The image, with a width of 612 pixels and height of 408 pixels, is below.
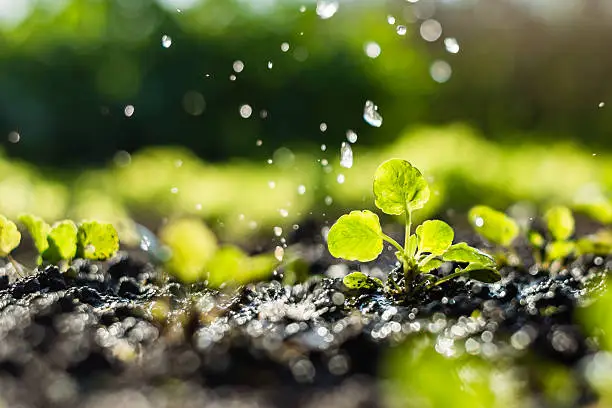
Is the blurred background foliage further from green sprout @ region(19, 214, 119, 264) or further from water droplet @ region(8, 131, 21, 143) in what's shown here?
green sprout @ region(19, 214, 119, 264)

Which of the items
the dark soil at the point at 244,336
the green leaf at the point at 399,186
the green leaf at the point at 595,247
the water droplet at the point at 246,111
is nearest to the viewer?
the dark soil at the point at 244,336

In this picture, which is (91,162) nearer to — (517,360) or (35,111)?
(35,111)

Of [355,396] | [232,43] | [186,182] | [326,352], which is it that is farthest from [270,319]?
[232,43]

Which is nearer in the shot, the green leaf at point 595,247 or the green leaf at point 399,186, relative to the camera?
the green leaf at point 399,186

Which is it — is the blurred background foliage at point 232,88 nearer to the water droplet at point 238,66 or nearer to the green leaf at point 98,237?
Answer: the water droplet at point 238,66

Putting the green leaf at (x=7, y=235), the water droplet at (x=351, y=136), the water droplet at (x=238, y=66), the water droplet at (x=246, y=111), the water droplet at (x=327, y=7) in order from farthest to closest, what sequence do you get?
the water droplet at (x=246, y=111) < the water droplet at (x=238, y=66) < the water droplet at (x=351, y=136) < the water droplet at (x=327, y=7) < the green leaf at (x=7, y=235)

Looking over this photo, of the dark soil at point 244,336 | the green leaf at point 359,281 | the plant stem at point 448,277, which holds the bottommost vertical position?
the dark soil at point 244,336

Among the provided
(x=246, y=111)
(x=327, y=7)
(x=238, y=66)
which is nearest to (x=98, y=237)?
(x=327, y=7)

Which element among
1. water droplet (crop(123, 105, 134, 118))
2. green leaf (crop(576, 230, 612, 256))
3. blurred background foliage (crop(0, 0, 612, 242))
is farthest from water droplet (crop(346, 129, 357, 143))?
green leaf (crop(576, 230, 612, 256))

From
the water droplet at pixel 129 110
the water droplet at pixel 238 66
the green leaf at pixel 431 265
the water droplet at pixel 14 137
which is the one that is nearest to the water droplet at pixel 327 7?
the green leaf at pixel 431 265
